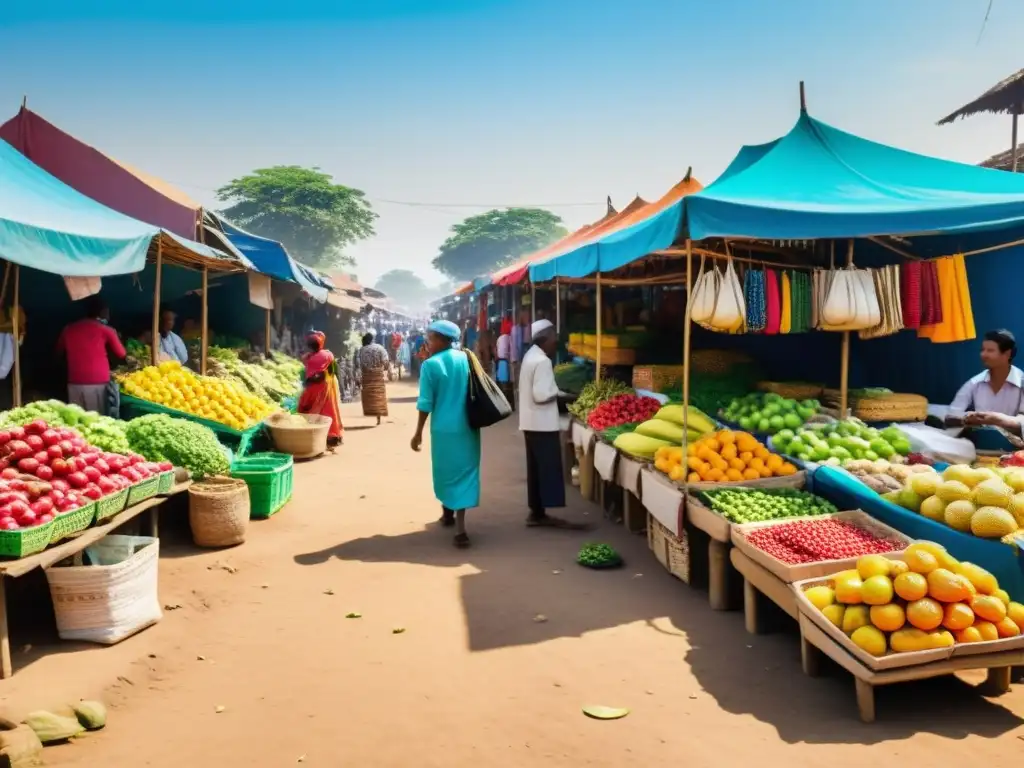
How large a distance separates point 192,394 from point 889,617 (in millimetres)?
7359

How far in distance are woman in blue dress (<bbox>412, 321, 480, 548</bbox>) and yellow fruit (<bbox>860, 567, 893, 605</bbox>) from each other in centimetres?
338

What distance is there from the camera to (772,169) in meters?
6.12

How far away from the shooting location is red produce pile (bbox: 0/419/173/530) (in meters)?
3.85

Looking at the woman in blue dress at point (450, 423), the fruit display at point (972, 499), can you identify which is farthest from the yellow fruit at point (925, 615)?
the woman in blue dress at point (450, 423)

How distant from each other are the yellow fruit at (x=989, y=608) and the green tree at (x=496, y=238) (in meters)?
73.0

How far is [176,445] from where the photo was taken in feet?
20.0

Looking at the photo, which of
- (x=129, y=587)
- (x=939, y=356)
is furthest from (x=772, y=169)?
(x=129, y=587)

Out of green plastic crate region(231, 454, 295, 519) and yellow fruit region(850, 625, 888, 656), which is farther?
green plastic crate region(231, 454, 295, 519)

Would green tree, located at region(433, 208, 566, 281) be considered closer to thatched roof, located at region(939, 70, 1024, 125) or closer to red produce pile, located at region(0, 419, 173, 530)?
thatched roof, located at region(939, 70, 1024, 125)

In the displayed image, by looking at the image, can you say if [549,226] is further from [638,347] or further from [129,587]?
[129,587]

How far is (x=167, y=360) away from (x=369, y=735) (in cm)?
814

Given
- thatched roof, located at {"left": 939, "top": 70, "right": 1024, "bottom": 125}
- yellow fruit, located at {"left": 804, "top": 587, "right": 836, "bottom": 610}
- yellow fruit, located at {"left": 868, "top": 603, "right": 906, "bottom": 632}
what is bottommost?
yellow fruit, located at {"left": 804, "top": 587, "right": 836, "bottom": 610}

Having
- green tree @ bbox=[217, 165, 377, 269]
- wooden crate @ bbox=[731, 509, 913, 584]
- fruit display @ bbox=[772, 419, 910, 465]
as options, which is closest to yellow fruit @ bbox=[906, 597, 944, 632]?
wooden crate @ bbox=[731, 509, 913, 584]

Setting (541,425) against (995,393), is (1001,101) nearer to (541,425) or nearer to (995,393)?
(995,393)
